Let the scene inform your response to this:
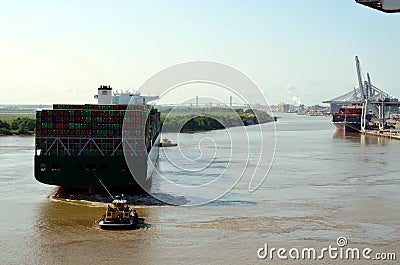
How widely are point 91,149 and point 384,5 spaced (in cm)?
1475

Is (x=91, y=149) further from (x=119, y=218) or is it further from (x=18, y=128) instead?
(x=18, y=128)

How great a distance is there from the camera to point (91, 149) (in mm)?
17969

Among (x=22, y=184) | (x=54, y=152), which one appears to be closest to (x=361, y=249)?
(x=54, y=152)

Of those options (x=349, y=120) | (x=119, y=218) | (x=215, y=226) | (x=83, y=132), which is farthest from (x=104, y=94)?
(x=349, y=120)

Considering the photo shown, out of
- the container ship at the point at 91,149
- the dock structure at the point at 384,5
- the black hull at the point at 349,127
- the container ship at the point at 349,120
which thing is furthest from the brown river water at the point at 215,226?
the container ship at the point at 349,120

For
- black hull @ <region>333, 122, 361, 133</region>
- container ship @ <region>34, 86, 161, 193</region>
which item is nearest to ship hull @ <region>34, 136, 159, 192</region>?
container ship @ <region>34, 86, 161, 193</region>

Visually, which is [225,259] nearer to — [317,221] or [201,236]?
[201,236]

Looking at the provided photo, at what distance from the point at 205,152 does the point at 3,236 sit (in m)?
23.8

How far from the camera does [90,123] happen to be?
1817cm

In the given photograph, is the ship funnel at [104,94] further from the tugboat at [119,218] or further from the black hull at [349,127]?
the black hull at [349,127]

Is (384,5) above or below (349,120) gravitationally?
above

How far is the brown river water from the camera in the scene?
1171 cm

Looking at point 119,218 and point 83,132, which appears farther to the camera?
point 83,132

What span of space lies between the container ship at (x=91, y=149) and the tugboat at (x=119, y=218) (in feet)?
11.8
